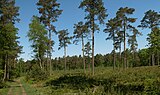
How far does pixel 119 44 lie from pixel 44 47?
21.9 meters

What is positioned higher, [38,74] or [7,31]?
[7,31]

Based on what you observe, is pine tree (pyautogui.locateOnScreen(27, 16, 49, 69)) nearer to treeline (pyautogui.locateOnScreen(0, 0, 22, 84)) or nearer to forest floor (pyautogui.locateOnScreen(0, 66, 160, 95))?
treeline (pyautogui.locateOnScreen(0, 0, 22, 84))

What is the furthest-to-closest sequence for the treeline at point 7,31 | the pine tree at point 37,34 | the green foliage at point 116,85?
the pine tree at point 37,34 < the treeline at point 7,31 < the green foliage at point 116,85

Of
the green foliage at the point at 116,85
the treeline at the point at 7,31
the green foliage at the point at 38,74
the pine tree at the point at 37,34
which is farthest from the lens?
the pine tree at the point at 37,34

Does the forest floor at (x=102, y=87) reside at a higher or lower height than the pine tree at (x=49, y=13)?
lower

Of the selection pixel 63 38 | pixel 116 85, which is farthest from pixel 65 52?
pixel 116 85

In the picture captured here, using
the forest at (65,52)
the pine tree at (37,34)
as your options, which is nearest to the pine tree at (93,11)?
the forest at (65,52)

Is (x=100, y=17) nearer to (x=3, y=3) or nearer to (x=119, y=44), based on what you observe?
(x=3, y=3)

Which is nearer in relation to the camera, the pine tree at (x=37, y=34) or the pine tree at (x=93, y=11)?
the pine tree at (x=93, y=11)

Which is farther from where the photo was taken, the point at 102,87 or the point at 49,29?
the point at 49,29

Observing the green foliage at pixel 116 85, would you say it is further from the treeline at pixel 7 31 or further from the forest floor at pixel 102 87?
the treeline at pixel 7 31

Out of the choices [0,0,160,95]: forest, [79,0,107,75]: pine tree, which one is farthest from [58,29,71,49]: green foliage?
[79,0,107,75]: pine tree

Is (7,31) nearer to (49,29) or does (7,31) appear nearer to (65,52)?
(49,29)

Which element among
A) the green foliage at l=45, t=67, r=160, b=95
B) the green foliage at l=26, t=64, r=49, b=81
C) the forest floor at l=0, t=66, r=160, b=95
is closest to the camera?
the green foliage at l=45, t=67, r=160, b=95
